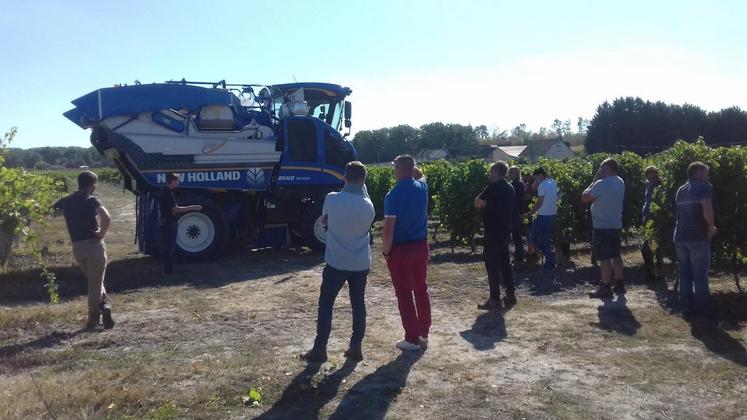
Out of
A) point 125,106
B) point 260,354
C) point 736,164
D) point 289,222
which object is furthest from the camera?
point 289,222

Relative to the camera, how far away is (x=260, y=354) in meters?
6.43

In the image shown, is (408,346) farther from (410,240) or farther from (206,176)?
(206,176)

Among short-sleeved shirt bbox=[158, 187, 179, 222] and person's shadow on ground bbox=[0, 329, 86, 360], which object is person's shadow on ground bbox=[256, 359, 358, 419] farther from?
short-sleeved shirt bbox=[158, 187, 179, 222]

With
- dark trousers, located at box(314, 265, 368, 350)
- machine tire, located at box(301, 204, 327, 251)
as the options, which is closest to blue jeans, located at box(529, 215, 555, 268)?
machine tire, located at box(301, 204, 327, 251)

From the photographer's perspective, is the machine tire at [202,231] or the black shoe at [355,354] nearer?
the black shoe at [355,354]

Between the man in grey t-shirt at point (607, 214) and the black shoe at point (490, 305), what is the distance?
1.37m

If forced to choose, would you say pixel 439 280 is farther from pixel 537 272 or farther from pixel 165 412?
pixel 165 412

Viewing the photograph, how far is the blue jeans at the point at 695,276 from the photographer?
7.23m

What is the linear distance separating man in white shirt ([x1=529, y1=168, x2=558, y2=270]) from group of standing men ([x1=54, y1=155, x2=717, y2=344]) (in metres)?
1.50

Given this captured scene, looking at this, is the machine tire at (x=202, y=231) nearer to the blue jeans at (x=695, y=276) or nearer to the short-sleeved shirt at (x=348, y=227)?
the short-sleeved shirt at (x=348, y=227)

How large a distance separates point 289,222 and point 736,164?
8.37 m

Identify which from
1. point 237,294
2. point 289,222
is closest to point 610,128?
point 289,222

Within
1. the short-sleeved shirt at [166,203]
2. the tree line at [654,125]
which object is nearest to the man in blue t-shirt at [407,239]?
the short-sleeved shirt at [166,203]

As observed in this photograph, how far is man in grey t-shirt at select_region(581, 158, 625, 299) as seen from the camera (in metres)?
Result: 8.40
